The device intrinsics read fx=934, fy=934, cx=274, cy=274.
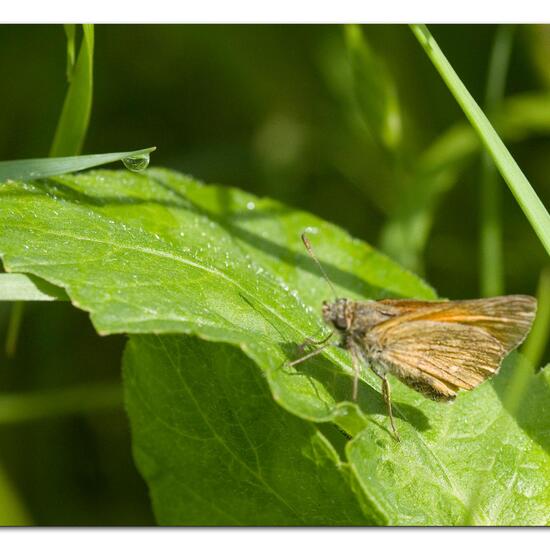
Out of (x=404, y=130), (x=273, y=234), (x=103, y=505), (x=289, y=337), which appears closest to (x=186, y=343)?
(x=289, y=337)

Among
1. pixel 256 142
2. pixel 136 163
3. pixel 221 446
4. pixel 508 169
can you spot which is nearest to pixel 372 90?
pixel 256 142

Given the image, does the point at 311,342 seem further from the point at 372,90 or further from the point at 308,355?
the point at 372,90

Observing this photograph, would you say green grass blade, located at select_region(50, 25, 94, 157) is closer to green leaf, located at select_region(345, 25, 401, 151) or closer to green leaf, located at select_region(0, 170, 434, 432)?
green leaf, located at select_region(0, 170, 434, 432)

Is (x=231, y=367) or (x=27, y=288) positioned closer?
(x=27, y=288)

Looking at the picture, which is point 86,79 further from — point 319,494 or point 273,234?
point 319,494

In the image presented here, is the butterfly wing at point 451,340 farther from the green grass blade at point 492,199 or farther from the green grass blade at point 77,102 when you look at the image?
the green grass blade at point 77,102
